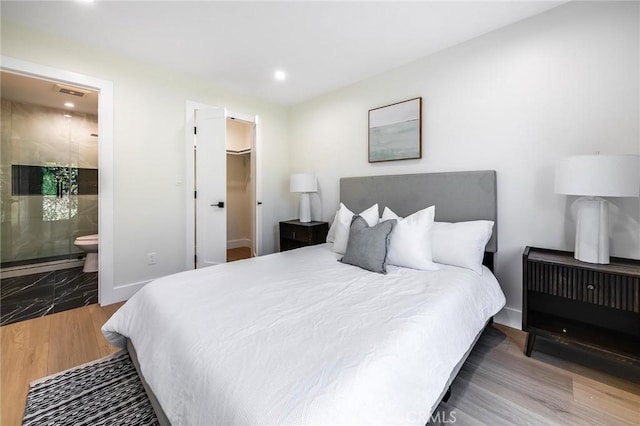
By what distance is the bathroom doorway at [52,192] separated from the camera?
2.69m

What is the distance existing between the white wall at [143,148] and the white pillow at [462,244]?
112 inches

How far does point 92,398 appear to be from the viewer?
1451 mm

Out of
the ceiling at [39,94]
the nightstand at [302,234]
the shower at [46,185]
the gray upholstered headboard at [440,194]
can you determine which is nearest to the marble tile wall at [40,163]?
the shower at [46,185]

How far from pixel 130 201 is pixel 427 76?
133 inches

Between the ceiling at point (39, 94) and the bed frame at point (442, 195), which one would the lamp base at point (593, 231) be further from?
the ceiling at point (39, 94)

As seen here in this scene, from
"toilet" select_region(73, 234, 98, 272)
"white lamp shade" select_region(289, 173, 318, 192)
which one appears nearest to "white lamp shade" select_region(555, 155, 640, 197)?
"white lamp shade" select_region(289, 173, 318, 192)

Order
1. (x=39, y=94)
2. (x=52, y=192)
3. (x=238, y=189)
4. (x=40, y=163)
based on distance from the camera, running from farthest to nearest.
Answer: (x=238, y=189) < (x=52, y=192) < (x=40, y=163) < (x=39, y=94)

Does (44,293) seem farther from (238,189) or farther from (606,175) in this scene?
(606,175)

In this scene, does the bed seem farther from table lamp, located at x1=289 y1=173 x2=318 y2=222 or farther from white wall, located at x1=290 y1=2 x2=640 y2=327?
table lamp, located at x1=289 y1=173 x2=318 y2=222

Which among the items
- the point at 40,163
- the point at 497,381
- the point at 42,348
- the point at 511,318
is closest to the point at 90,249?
the point at 40,163

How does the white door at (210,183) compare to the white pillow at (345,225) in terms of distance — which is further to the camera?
the white door at (210,183)

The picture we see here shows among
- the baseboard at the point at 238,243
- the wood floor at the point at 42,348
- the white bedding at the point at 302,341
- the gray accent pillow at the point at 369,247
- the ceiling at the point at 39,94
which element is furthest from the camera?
the baseboard at the point at 238,243

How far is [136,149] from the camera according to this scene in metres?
2.87

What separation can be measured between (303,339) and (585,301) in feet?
6.07
